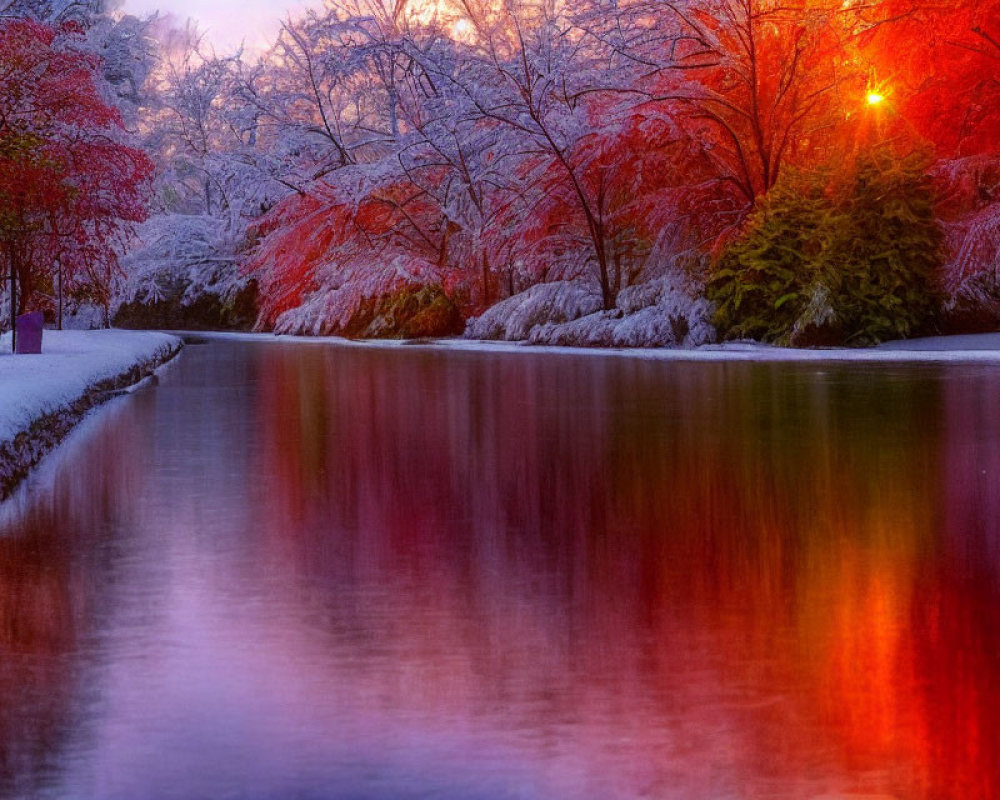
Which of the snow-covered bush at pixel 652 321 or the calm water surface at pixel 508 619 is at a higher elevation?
the snow-covered bush at pixel 652 321

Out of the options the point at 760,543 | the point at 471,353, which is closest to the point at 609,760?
the point at 760,543

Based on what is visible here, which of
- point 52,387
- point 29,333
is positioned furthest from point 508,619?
point 29,333

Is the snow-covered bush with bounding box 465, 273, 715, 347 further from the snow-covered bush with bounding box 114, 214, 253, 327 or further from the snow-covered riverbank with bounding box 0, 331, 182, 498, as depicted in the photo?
the snow-covered bush with bounding box 114, 214, 253, 327

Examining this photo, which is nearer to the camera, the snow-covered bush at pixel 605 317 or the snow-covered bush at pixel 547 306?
the snow-covered bush at pixel 605 317

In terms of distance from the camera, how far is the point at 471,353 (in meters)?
35.5

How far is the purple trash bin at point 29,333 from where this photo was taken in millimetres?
26625

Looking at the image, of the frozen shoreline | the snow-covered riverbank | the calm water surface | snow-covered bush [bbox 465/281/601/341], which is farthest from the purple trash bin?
snow-covered bush [bbox 465/281/601/341]

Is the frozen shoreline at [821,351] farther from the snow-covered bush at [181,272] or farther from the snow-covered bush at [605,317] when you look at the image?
the snow-covered bush at [181,272]

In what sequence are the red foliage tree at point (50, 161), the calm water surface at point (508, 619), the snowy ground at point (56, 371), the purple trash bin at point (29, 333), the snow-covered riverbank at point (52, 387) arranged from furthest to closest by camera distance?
the purple trash bin at point (29, 333), the red foliage tree at point (50, 161), the snowy ground at point (56, 371), the snow-covered riverbank at point (52, 387), the calm water surface at point (508, 619)

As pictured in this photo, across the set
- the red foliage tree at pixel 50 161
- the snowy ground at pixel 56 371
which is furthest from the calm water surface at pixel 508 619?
the red foliage tree at pixel 50 161

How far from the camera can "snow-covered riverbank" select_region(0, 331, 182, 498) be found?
12.2 metres

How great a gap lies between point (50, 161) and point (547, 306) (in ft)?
56.3

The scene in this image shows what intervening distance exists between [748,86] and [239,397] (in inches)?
838

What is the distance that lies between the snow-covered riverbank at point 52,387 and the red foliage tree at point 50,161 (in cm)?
164
